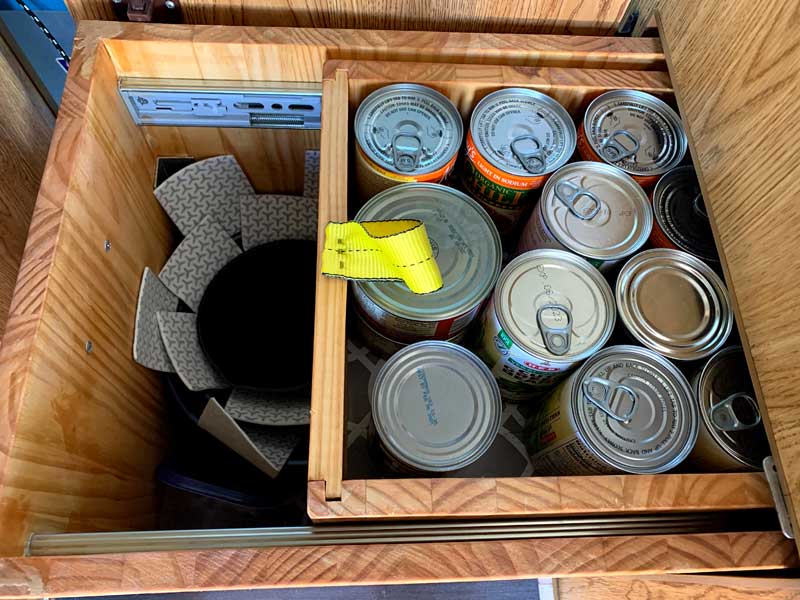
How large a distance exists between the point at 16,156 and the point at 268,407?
647 millimetres

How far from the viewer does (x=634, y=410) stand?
69cm

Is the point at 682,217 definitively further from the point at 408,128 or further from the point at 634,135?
the point at 408,128

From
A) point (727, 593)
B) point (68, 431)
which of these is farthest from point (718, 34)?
point (68, 431)

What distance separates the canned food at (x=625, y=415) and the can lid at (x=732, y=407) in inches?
1.0

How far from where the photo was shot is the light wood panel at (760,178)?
0.58 metres

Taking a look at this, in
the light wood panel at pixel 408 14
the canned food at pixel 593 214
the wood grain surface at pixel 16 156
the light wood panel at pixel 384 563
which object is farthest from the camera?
the wood grain surface at pixel 16 156

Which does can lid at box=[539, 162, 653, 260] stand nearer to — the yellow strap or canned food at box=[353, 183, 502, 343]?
canned food at box=[353, 183, 502, 343]

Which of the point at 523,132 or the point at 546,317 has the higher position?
the point at 523,132

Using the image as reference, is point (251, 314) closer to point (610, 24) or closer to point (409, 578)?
point (409, 578)

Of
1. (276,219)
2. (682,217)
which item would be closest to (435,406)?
(682,217)

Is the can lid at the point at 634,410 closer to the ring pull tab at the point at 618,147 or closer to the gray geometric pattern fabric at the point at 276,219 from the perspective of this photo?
the ring pull tab at the point at 618,147

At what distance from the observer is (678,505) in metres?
0.63

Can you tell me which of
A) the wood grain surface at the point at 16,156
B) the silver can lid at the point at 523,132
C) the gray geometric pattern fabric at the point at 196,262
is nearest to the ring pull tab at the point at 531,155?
the silver can lid at the point at 523,132

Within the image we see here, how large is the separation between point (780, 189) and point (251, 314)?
2.77ft
